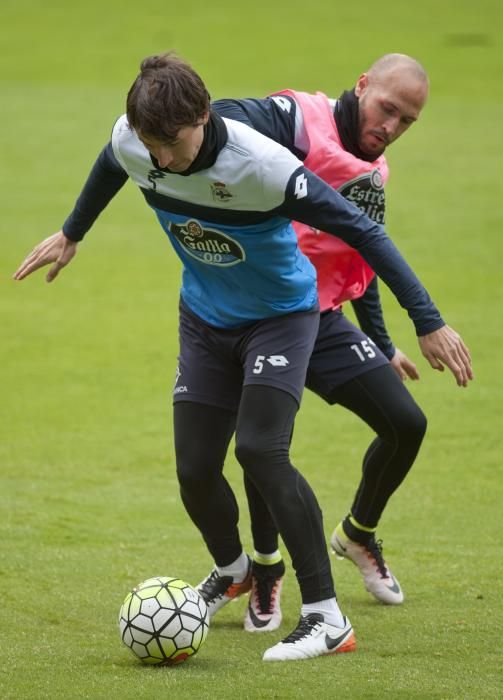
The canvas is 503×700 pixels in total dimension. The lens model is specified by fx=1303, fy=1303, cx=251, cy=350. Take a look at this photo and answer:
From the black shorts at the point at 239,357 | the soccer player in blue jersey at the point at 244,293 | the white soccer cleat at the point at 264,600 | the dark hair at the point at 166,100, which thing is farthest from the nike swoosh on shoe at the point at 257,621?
the dark hair at the point at 166,100

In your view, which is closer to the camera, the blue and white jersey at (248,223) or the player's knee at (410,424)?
the blue and white jersey at (248,223)

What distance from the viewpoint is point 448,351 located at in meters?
4.83

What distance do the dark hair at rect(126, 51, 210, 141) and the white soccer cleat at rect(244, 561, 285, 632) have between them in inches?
85.4

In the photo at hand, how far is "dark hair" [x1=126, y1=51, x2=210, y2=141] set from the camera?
4477 mm

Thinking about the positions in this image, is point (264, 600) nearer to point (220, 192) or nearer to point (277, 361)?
point (277, 361)

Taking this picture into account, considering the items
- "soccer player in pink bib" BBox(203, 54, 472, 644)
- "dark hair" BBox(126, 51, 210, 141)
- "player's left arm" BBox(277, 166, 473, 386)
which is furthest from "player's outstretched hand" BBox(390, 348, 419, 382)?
"dark hair" BBox(126, 51, 210, 141)

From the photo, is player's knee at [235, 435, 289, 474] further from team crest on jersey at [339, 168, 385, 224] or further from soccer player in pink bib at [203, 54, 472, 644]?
team crest on jersey at [339, 168, 385, 224]

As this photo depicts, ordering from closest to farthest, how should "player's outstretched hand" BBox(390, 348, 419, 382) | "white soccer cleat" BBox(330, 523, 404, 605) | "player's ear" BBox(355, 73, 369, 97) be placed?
"player's ear" BBox(355, 73, 369, 97) < "white soccer cleat" BBox(330, 523, 404, 605) < "player's outstretched hand" BBox(390, 348, 419, 382)

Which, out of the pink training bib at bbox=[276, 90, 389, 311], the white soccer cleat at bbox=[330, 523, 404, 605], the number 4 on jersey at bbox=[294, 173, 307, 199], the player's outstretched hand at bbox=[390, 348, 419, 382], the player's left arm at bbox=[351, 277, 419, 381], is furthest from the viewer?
the player's outstretched hand at bbox=[390, 348, 419, 382]

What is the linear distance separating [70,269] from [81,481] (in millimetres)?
6792

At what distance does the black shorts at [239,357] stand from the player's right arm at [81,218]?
23.2 inches

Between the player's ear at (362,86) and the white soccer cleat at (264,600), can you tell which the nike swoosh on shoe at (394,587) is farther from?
the player's ear at (362,86)

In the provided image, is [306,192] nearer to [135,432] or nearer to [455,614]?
[455,614]

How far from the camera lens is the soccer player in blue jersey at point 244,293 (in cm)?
472
